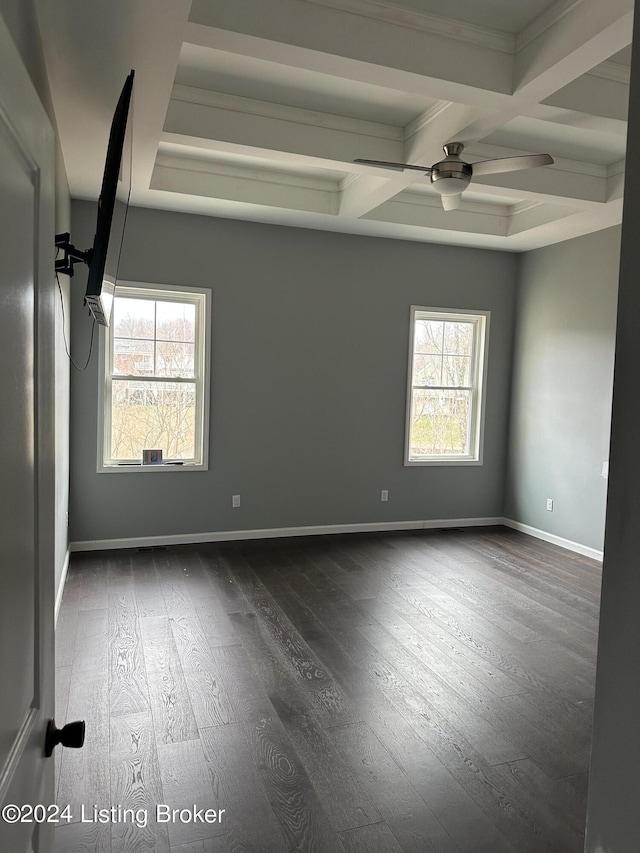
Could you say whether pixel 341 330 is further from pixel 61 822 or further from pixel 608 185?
pixel 61 822

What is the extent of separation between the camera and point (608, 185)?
4477 mm

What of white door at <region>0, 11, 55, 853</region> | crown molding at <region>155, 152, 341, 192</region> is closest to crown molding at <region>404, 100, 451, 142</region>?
crown molding at <region>155, 152, 341, 192</region>

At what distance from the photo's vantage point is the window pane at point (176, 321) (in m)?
5.29

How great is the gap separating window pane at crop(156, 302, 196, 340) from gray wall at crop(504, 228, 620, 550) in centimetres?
342

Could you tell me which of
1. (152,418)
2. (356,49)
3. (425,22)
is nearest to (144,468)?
(152,418)

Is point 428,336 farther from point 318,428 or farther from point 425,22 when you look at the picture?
point 425,22

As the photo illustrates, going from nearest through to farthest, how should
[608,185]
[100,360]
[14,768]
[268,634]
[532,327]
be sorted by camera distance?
1. [14,768]
2. [268,634]
3. [608,185]
4. [100,360]
5. [532,327]

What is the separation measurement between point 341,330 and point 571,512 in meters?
2.77

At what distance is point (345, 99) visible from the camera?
140 inches

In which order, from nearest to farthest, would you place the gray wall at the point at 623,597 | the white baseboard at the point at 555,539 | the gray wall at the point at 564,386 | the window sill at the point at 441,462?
the gray wall at the point at 623,597, the gray wall at the point at 564,386, the white baseboard at the point at 555,539, the window sill at the point at 441,462

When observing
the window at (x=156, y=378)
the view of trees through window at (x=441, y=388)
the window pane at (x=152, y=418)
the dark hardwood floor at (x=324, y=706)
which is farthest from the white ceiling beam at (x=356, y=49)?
the view of trees through window at (x=441, y=388)

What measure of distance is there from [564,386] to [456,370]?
3.64 feet

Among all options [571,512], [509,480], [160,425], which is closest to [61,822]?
[160,425]

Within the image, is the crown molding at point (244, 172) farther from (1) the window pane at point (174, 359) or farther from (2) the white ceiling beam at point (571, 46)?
(2) the white ceiling beam at point (571, 46)
